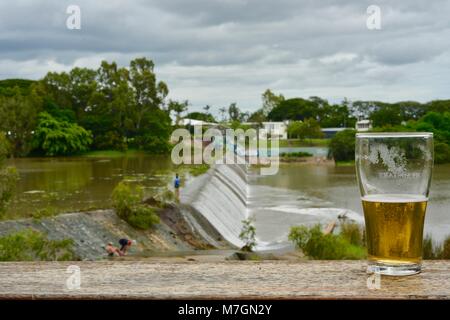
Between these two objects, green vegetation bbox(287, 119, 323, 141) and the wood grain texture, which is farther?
green vegetation bbox(287, 119, 323, 141)

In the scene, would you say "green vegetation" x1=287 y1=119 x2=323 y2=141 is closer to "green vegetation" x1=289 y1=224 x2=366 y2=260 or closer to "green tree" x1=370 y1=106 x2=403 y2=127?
"green tree" x1=370 y1=106 x2=403 y2=127

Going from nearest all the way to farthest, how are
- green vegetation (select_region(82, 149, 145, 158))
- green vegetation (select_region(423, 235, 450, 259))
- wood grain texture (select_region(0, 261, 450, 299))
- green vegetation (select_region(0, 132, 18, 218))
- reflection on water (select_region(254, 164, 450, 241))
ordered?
wood grain texture (select_region(0, 261, 450, 299)) → green vegetation (select_region(0, 132, 18, 218)) → green vegetation (select_region(423, 235, 450, 259)) → reflection on water (select_region(254, 164, 450, 241)) → green vegetation (select_region(82, 149, 145, 158))

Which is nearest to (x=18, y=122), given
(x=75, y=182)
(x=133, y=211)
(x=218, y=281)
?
(x=75, y=182)

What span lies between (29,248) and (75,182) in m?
16.7

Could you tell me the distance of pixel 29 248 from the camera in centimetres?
1038

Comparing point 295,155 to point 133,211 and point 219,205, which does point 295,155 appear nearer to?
point 219,205

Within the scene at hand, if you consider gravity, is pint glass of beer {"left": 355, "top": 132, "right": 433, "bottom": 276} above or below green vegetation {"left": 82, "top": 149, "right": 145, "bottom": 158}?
above

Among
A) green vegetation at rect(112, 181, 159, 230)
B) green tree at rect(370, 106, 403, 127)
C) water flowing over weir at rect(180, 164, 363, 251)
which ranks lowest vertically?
water flowing over weir at rect(180, 164, 363, 251)

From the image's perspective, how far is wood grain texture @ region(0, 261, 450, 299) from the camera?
3.72 ft

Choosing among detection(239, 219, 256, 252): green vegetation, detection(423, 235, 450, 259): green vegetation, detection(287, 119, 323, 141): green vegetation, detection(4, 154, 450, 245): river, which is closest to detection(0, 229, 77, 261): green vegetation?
detection(239, 219, 256, 252): green vegetation
